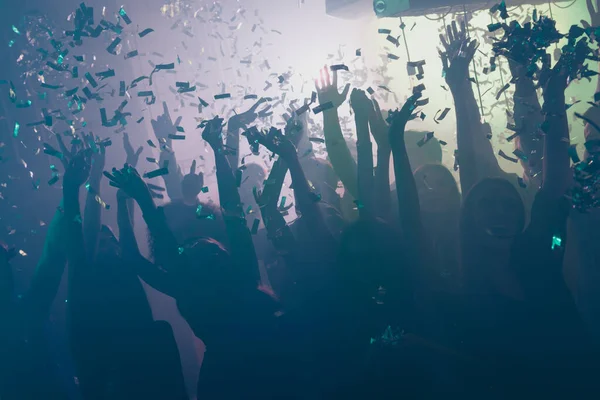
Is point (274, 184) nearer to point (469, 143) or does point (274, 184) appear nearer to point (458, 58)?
point (469, 143)

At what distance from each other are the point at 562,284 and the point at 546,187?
0.83 m

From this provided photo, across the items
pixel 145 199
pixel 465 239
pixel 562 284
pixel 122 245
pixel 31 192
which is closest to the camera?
pixel 562 284

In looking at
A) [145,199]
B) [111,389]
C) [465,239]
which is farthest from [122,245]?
[465,239]

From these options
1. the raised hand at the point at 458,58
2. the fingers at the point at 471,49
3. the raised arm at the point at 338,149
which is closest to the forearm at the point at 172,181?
the raised arm at the point at 338,149

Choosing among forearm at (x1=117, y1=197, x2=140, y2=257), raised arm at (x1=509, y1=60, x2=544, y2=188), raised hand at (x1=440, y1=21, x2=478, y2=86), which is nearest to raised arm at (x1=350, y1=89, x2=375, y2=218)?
raised hand at (x1=440, y1=21, x2=478, y2=86)

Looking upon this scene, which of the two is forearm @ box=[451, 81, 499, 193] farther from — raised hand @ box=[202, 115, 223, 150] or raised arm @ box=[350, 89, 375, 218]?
raised hand @ box=[202, 115, 223, 150]

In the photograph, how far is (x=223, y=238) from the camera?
4551 mm

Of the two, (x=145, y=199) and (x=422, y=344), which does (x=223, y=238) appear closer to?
(x=145, y=199)

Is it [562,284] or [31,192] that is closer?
[562,284]

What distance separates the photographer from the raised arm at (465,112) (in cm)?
413

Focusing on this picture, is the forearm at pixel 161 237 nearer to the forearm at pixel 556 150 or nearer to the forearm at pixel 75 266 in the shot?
the forearm at pixel 75 266

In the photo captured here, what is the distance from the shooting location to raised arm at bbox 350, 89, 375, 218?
399 centimetres

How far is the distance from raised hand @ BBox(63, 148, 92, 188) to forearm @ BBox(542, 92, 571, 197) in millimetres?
4886

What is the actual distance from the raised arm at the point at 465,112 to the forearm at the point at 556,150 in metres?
0.87
